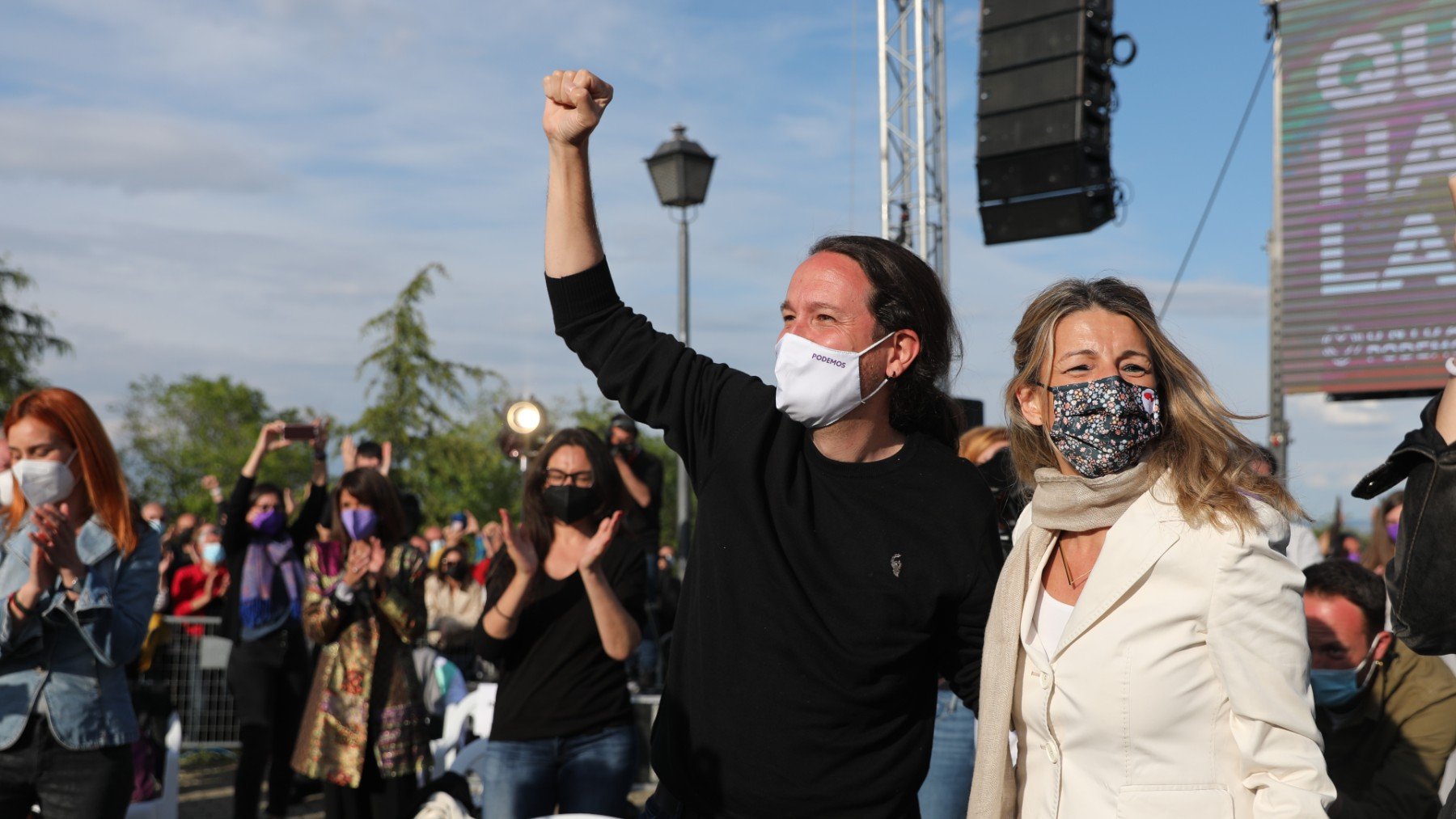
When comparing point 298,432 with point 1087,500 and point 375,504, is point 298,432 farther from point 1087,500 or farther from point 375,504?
point 1087,500

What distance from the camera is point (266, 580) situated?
7.21 m

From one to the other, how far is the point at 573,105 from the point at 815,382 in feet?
2.61

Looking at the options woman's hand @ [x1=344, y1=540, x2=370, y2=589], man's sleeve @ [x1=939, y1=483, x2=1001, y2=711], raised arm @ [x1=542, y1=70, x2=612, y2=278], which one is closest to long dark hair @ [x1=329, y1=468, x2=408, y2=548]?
woman's hand @ [x1=344, y1=540, x2=370, y2=589]

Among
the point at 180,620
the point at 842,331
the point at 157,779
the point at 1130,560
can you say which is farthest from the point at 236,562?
the point at 1130,560

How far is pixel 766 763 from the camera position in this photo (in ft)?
8.25

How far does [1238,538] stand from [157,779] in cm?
644

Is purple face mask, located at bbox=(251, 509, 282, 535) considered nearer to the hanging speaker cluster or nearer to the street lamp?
the street lamp

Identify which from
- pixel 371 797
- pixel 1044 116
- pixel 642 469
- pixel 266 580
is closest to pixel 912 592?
pixel 371 797

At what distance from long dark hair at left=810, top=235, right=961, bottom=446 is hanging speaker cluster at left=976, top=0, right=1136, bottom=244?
254 inches

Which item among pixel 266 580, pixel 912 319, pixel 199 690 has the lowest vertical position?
pixel 199 690

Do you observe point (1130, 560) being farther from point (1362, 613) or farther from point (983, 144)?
point (983, 144)

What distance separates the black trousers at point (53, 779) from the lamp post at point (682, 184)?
6548mm

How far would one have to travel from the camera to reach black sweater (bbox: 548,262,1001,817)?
2508 mm

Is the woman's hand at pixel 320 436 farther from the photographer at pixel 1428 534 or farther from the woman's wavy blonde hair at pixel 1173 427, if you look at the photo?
the photographer at pixel 1428 534
